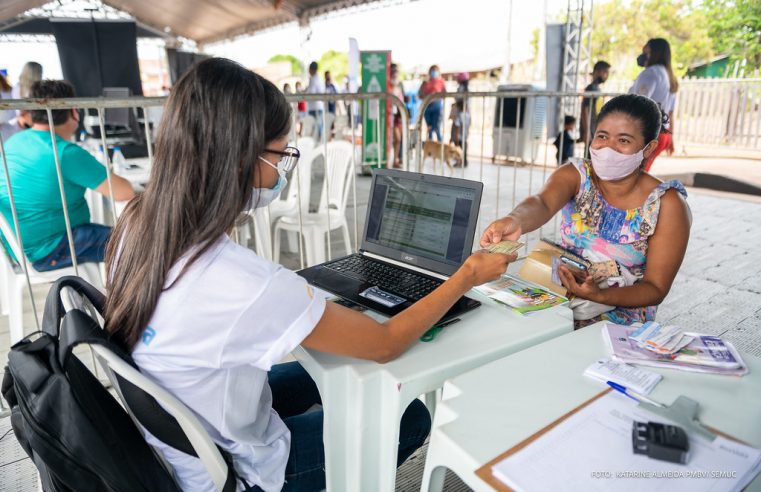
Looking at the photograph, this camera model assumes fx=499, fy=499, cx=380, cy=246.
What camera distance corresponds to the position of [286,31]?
17.2 meters

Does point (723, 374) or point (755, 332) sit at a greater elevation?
point (723, 374)

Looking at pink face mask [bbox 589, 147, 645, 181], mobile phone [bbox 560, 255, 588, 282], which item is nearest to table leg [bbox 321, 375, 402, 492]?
mobile phone [bbox 560, 255, 588, 282]

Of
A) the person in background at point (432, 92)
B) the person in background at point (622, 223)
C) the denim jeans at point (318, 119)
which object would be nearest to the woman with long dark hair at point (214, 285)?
the person in background at point (622, 223)

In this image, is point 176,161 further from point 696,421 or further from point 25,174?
point 25,174

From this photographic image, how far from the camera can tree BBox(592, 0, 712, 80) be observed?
19500 mm

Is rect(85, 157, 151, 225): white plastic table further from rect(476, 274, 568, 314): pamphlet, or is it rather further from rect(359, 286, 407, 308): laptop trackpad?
rect(476, 274, 568, 314): pamphlet

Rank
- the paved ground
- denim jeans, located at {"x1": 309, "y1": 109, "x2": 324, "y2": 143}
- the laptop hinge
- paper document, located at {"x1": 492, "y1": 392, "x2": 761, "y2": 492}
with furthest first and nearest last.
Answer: denim jeans, located at {"x1": 309, "y1": 109, "x2": 324, "y2": 143} → the paved ground → the laptop hinge → paper document, located at {"x1": 492, "y1": 392, "x2": 761, "y2": 492}

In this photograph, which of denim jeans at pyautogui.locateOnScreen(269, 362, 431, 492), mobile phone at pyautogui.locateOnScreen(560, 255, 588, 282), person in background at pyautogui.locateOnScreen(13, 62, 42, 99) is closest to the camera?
denim jeans at pyautogui.locateOnScreen(269, 362, 431, 492)

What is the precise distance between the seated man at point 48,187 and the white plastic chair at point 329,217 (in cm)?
114

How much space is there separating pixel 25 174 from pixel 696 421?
273 centimetres

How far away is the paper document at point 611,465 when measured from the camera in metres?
0.70

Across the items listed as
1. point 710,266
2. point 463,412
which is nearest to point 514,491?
point 463,412

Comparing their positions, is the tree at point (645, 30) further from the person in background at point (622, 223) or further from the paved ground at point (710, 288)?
the person in background at point (622, 223)

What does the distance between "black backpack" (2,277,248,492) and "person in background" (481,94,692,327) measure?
1022 mm
